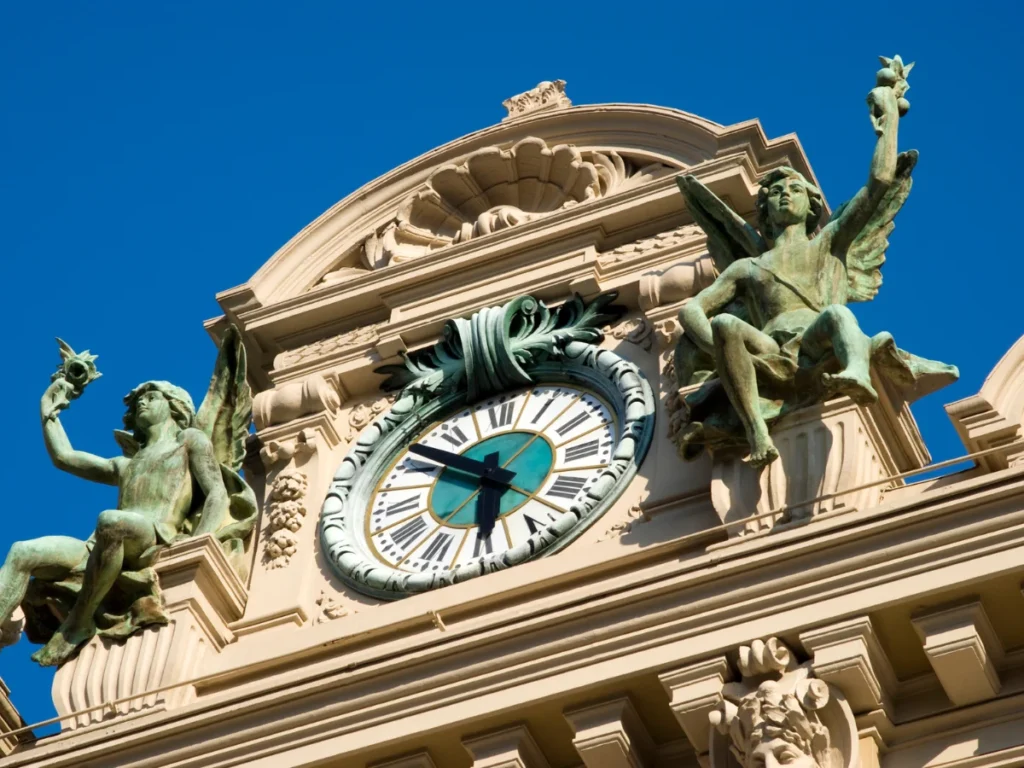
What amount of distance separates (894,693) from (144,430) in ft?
18.3

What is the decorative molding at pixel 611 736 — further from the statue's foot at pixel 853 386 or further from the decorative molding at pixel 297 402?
the decorative molding at pixel 297 402

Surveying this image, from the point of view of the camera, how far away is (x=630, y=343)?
16094mm

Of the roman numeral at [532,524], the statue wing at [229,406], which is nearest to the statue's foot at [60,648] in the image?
the statue wing at [229,406]

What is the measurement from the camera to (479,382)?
640 inches

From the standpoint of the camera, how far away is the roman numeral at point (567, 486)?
15289mm

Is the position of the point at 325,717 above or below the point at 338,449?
below

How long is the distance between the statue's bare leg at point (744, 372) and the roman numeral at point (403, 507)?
2325mm

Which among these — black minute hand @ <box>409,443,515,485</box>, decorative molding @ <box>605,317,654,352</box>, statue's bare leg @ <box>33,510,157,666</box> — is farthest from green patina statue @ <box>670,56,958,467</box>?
statue's bare leg @ <box>33,510,157,666</box>

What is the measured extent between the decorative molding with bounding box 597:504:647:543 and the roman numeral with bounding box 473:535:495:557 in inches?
28.2

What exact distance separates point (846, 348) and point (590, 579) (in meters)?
1.78


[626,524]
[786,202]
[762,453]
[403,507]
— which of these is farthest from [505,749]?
[786,202]

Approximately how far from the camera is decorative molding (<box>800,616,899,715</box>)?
12.2 m

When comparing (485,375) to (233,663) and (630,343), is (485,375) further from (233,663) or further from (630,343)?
(233,663)

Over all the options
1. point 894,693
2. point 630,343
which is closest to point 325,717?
point 894,693
